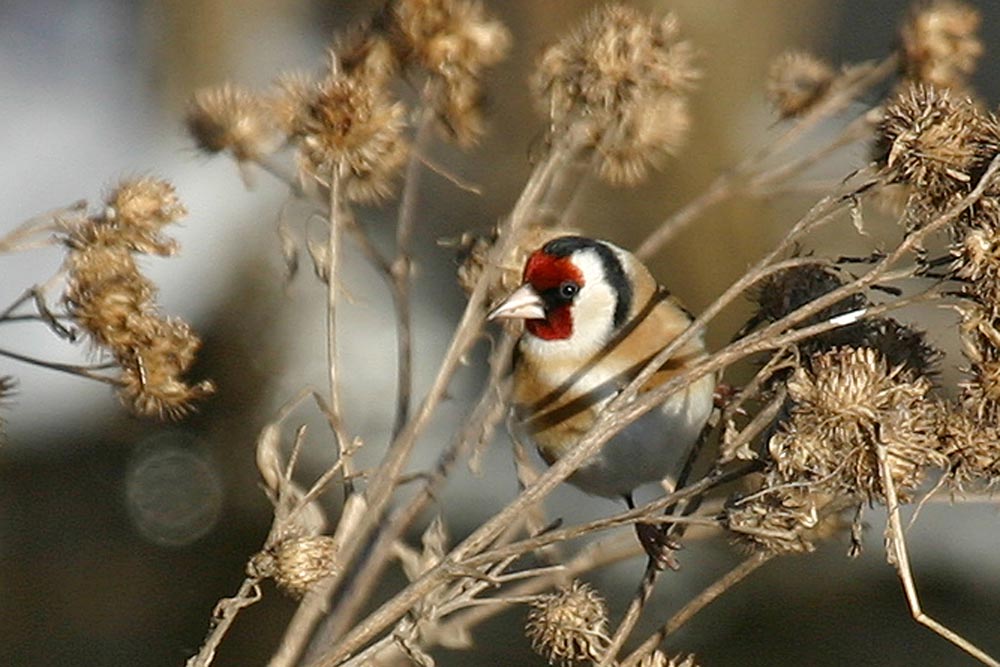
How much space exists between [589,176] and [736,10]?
3460 mm

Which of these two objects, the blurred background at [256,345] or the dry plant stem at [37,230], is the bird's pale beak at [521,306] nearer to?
the dry plant stem at [37,230]

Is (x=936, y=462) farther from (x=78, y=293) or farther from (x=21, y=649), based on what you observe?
(x=21, y=649)

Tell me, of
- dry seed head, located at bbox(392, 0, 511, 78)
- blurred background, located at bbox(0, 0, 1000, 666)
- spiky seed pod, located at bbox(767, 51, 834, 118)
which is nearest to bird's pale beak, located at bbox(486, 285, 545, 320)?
dry seed head, located at bbox(392, 0, 511, 78)

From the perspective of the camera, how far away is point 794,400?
57.2 inches

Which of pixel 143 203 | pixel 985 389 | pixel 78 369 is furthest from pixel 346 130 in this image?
pixel 985 389

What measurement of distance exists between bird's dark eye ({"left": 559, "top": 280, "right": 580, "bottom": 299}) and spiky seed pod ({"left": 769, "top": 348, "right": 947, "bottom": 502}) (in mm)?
863

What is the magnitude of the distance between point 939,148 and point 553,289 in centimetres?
84

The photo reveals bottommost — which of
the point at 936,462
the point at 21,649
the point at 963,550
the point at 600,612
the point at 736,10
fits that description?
the point at 963,550

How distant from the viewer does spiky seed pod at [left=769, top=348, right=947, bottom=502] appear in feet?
4.55

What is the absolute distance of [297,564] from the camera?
57.9 inches

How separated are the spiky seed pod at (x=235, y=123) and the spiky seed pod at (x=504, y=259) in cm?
25

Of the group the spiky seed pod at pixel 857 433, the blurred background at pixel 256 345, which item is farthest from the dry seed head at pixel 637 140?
the blurred background at pixel 256 345

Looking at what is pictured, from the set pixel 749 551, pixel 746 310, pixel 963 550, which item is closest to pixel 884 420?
pixel 749 551

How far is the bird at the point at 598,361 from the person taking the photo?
2160mm
